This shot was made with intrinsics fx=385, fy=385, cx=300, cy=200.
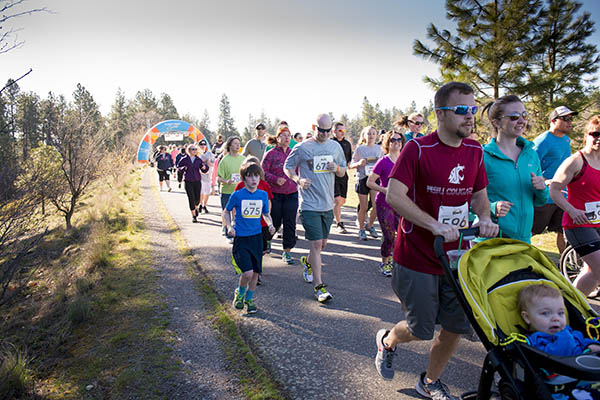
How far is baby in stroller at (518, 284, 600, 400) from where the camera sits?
197 centimetres

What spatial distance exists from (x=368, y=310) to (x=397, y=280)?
1885 millimetres

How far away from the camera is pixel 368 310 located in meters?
4.46

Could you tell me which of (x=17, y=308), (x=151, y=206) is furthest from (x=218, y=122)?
(x=17, y=308)

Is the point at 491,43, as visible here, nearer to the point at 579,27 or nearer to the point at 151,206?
the point at 579,27

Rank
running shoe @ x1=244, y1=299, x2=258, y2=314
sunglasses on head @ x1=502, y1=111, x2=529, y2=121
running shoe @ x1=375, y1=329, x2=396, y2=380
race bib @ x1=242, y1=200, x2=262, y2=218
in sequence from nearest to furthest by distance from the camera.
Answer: running shoe @ x1=375, y1=329, x2=396, y2=380 → sunglasses on head @ x1=502, y1=111, x2=529, y2=121 → running shoe @ x1=244, y1=299, x2=258, y2=314 → race bib @ x1=242, y1=200, x2=262, y2=218

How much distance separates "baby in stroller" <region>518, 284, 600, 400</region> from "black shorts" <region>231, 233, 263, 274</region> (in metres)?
2.91

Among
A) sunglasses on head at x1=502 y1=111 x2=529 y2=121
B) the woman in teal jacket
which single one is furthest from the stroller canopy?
sunglasses on head at x1=502 y1=111 x2=529 y2=121

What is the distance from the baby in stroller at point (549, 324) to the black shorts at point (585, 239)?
2.06m

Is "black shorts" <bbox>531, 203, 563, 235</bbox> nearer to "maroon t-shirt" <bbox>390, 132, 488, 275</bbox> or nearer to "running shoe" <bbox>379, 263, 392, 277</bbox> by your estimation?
"running shoe" <bbox>379, 263, 392, 277</bbox>

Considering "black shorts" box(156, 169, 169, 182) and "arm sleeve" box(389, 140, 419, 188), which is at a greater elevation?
"arm sleeve" box(389, 140, 419, 188)

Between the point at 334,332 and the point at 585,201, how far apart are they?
2.79 meters

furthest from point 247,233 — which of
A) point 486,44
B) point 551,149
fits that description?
point 486,44

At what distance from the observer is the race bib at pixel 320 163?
5129 mm

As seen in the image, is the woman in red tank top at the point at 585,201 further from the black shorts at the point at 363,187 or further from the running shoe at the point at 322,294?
the black shorts at the point at 363,187
